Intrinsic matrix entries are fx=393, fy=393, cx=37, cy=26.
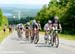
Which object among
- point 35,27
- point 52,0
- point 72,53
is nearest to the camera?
point 72,53

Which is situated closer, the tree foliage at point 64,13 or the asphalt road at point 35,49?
the asphalt road at point 35,49

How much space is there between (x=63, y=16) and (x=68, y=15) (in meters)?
3.53

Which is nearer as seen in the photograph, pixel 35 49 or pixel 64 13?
pixel 35 49

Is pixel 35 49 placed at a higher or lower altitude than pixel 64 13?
lower

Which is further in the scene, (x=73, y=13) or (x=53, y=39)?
(x=73, y=13)

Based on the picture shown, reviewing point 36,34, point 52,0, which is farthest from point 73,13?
point 36,34

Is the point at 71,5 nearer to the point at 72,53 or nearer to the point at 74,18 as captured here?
the point at 74,18

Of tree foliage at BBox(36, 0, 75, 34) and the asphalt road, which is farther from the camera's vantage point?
tree foliage at BBox(36, 0, 75, 34)

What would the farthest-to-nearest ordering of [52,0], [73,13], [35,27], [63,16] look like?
[52,0] < [63,16] < [73,13] < [35,27]

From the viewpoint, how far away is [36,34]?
1142 inches

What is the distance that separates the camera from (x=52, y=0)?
338ft

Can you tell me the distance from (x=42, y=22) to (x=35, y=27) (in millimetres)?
85979

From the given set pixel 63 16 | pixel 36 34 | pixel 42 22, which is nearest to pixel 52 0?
pixel 42 22

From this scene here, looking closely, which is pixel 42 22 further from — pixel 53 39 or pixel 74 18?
pixel 53 39
